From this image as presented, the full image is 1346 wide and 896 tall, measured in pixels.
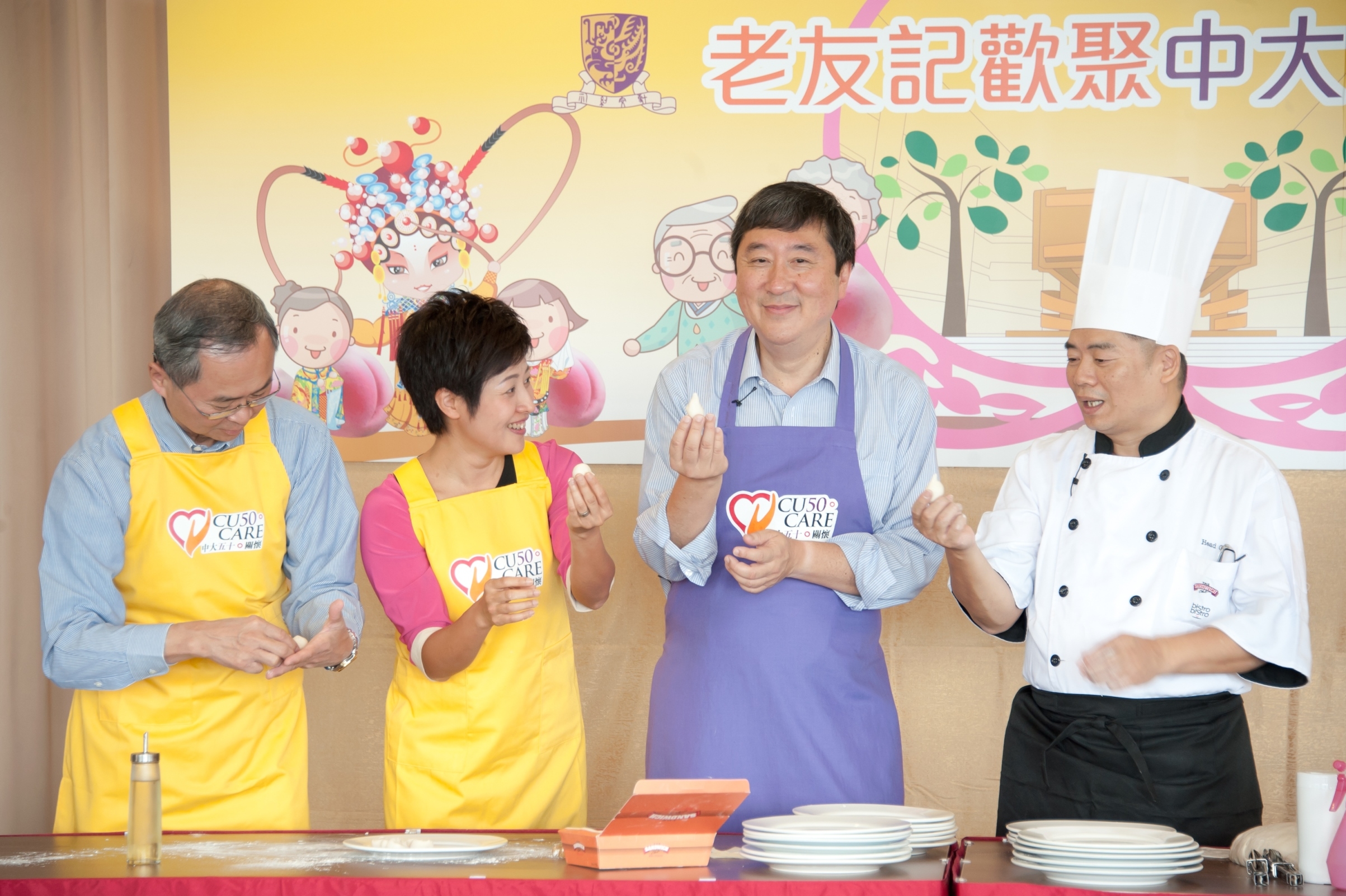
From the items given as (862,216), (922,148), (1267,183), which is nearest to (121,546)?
(862,216)

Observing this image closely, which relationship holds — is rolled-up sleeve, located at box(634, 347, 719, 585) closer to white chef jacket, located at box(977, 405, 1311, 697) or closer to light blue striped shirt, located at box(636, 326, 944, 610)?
light blue striped shirt, located at box(636, 326, 944, 610)

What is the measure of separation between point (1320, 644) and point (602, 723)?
79.4 inches

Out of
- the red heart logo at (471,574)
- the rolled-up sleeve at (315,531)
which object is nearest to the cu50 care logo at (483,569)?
the red heart logo at (471,574)

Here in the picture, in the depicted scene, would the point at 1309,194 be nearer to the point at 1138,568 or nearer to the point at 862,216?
the point at 862,216

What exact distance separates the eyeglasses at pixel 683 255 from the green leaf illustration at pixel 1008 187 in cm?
78

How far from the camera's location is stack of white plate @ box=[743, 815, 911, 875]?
165 cm

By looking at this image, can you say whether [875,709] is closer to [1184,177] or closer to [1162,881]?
[1162,881]

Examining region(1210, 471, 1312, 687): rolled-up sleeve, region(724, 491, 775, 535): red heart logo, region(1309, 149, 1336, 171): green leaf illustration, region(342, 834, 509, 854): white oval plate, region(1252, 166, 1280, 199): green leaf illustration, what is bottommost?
region(342, 834, 509, 854): white oval plate

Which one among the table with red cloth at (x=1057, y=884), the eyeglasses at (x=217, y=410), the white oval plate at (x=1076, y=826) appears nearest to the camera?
the table with red cloth at (x=1057, y=884)

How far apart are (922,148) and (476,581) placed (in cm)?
188

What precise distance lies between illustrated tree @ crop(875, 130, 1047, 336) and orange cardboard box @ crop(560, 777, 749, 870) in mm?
2053

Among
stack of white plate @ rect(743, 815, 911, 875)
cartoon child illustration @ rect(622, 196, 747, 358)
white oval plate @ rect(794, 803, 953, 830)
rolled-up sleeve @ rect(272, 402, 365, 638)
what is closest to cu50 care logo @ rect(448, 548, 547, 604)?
rolled-up sleeve @ rect(272, 402, 365, 638)

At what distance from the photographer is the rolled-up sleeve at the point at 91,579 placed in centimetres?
214

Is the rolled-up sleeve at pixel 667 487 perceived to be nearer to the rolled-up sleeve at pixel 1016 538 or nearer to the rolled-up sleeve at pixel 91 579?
the rolled-up sleeve at pixel 1016 538
